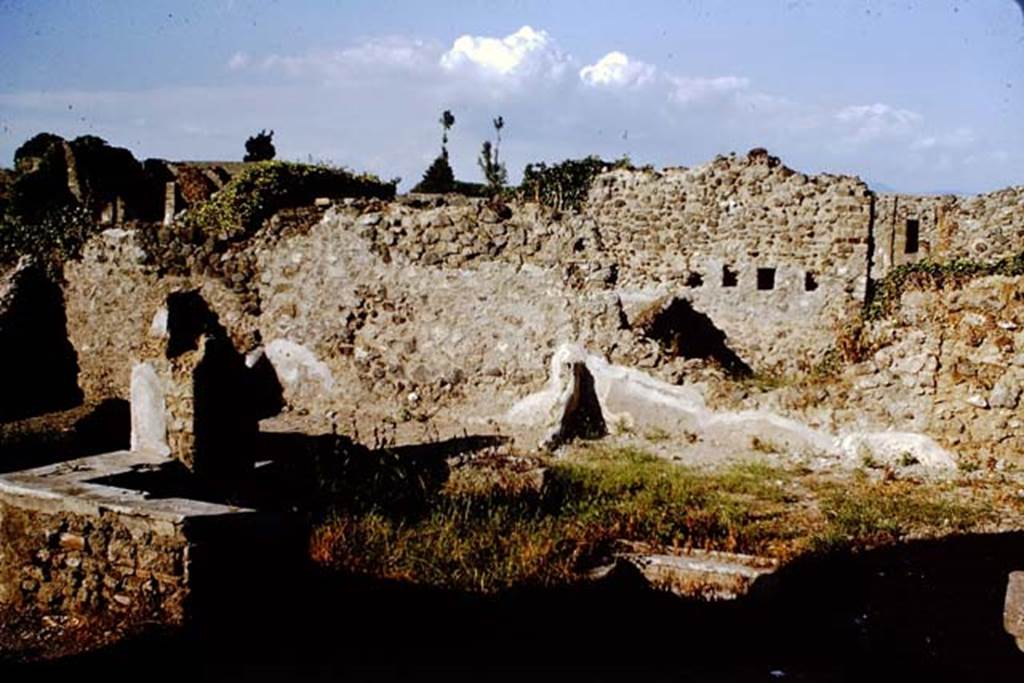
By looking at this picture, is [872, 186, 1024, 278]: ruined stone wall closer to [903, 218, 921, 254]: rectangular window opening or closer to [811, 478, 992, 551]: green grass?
[903, 218, 921, 254]: rectangular window opening

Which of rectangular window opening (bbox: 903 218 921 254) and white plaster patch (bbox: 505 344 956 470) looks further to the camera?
rectangular window opening (bbox: 903 218 921 254)

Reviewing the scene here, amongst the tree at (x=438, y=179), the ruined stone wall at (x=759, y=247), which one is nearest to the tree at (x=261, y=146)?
the tree at (x=438, y=179)

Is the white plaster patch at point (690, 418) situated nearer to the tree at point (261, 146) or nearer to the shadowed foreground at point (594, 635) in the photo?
the shadowed foreground at point (594, 635)

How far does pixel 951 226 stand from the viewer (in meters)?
20.2

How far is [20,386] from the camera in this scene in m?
11.5

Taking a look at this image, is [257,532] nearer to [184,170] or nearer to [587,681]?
[587,681]

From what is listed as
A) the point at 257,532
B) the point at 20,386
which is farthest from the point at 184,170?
the point at 257,532

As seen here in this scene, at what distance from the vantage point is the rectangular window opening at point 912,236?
772 inches

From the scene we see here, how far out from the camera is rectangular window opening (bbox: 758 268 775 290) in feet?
59.4

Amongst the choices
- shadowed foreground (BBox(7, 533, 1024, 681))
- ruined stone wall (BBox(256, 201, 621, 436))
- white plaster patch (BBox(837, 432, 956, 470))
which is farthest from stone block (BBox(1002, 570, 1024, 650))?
ruined stone wall (BBox(256, 201, 621, 436))

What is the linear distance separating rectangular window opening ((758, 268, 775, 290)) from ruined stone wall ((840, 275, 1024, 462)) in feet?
29.9

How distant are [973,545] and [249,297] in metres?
8.84

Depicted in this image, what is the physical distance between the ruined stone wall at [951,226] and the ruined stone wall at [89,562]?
17126 millimetres

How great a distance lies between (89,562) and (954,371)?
7.73 metres
